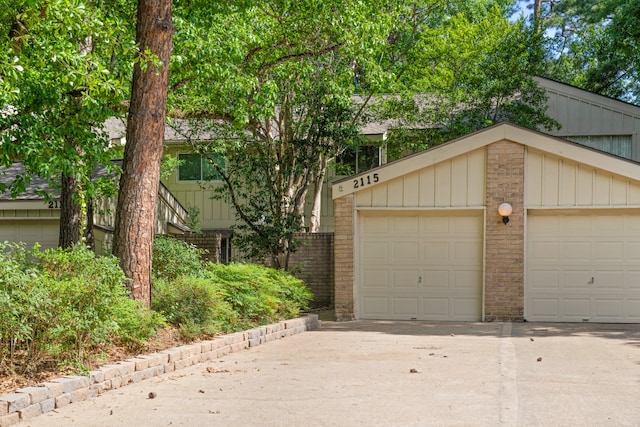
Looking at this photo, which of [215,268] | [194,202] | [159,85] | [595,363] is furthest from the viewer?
[194,202]

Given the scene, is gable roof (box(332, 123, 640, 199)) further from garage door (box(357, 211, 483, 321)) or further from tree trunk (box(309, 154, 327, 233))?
tree trunk (box(309, 154, 327, 233))

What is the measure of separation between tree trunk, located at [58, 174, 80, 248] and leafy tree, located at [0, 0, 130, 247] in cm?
150

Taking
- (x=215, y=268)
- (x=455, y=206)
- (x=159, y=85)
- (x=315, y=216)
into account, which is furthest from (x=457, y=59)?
(x=159, y=85)

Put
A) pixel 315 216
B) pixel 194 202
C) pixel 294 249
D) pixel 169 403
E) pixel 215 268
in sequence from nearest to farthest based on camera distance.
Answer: pixel 169 403
pixel 215 268
pixel 294 249
pixel 315 216
pixel 194 202

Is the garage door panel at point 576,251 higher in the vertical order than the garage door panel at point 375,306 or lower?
higher

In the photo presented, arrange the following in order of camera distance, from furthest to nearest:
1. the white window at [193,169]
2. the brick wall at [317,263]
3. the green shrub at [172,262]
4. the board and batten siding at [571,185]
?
the white window at [193,169], the brick wall at [317,263], the board and batten siding at [571,185], the green shrub at [172,262]

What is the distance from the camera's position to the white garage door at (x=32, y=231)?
797 inches

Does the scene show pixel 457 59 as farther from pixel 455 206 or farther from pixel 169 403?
pixel 169 403

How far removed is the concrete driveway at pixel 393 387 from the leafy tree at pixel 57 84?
4.48 m

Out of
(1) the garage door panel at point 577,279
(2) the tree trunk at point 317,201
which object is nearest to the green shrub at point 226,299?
(2) the tree trunk at point 317,201

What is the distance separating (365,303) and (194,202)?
8754 millimetres

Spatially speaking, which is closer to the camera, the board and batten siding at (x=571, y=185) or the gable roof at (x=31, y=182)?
the board and batten siding at (x=571, y=185)

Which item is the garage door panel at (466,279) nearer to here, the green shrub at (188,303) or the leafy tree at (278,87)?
the leafy tree at (278,87)

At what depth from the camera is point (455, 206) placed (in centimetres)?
1612
